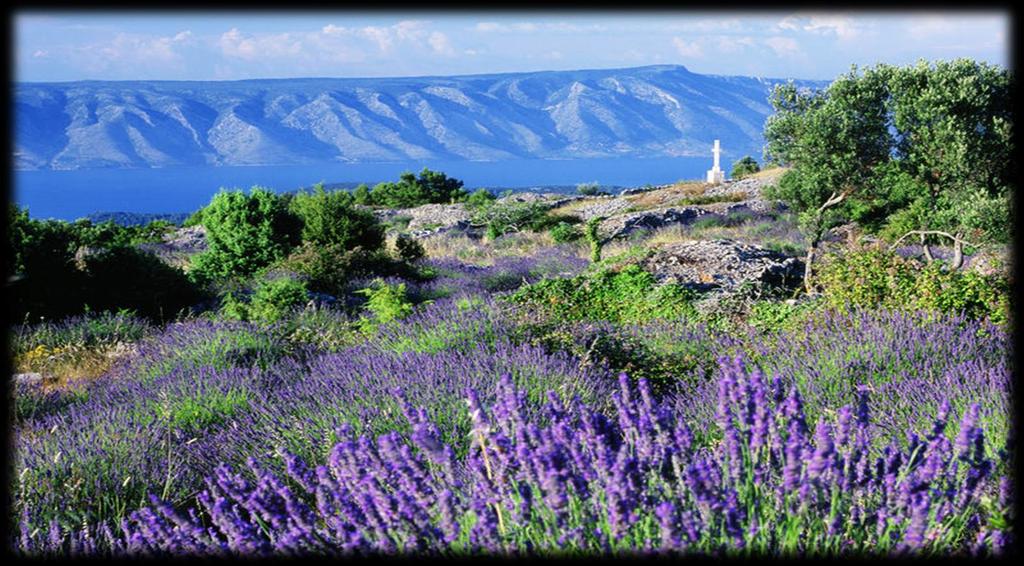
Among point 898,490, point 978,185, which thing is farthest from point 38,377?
point 978,185

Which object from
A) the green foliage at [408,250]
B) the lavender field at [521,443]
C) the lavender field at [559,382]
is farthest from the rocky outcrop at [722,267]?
the green foliage at [408,250]

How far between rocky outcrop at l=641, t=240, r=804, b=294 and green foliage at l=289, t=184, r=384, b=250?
5.61 metres

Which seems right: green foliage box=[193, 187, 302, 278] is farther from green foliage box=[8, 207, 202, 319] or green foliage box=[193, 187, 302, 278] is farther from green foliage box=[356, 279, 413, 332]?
green foliage box=[356, 279, 413, 332]

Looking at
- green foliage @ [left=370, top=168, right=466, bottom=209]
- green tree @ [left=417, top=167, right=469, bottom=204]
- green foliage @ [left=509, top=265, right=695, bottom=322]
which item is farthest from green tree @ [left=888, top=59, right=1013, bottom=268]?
green tree @ [left=417, top=167, right=469, bottom=204]

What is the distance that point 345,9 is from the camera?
109 cm

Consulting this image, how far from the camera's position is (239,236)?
12.8 metres

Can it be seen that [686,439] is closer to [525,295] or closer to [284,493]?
[284,493]

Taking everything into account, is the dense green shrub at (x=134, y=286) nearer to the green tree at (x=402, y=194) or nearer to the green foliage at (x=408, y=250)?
the green foliage at (x=408, y=250)

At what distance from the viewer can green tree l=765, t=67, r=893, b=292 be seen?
35.4 feet

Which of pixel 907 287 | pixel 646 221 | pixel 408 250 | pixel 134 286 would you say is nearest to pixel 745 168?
pixel 646 221

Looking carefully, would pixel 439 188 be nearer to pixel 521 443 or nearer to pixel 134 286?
pixel 134 286

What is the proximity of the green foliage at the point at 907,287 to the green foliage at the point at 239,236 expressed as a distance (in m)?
8.76

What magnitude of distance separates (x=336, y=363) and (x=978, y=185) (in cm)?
894

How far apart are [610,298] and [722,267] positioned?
233cm
